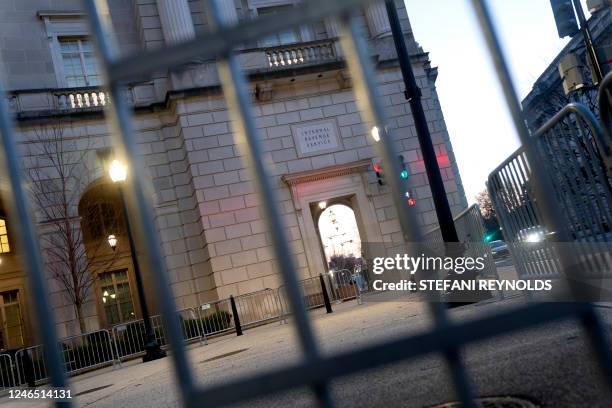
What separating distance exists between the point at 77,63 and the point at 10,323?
36.6 feet

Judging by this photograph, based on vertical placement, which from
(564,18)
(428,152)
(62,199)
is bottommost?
(428,152)

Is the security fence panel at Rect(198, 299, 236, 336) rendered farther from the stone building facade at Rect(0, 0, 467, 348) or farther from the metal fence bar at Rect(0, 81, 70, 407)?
the metal fence bar at Rect(0, 81, 70, 407)

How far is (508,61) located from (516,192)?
391cm

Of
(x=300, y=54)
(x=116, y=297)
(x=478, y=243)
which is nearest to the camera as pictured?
(x=478, y=243)

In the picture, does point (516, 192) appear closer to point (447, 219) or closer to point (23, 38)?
point (447, 219)

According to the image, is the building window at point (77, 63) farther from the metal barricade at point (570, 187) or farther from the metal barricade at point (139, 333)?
the metal barricade at point (570, 187)

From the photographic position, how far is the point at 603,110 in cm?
300

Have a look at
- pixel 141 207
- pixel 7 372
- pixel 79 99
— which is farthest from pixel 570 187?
pixel 79 99

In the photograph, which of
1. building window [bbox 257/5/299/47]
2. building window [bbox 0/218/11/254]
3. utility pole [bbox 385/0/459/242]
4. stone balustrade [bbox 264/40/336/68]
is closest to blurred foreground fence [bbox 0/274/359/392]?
utility pole [bbox 385/0/459/242]

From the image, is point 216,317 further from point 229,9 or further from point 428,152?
point 229,9

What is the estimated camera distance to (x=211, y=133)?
18.9 metres

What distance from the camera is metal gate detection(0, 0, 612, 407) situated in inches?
49.1

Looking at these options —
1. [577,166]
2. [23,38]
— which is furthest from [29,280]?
[23,38]

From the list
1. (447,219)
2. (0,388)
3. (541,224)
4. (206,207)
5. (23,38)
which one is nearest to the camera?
(541,224)
